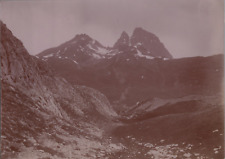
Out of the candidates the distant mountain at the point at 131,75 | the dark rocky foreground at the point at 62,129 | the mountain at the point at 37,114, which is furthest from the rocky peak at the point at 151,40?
the mountain at the point at 37,114

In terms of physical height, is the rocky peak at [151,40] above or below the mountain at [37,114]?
above

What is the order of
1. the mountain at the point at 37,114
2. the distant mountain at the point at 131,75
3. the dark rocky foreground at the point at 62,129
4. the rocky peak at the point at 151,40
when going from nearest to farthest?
the mountain at the point at 37,114 → the dark rocky foreground at the point at 62,129 → the rocky peak at the point at 151,40 → the distant mountain at the point at 131,75

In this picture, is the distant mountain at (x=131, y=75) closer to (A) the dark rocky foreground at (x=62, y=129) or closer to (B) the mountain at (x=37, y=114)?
(B) the mountain at (x=37, y=114)

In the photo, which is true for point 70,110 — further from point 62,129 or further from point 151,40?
point 151,40

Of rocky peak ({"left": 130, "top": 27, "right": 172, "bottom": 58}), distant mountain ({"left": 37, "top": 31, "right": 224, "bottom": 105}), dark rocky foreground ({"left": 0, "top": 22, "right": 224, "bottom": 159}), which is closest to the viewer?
dark rocky foreground ({"left": 0, "top": 22, "right": 224, "bottom": 159})

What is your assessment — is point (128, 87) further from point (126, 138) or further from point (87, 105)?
point (126, 138)

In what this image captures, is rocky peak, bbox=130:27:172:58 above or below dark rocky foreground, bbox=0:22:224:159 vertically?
above

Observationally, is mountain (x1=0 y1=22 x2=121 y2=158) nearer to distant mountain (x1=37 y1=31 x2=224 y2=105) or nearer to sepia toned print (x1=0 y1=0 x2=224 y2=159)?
sepia toned print (x1=0 y1=0 x2=224 y2=159)

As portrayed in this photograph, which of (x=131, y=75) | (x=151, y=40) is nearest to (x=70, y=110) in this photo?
(x=151, y=40)

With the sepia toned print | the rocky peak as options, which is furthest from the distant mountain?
the sepia toned print
